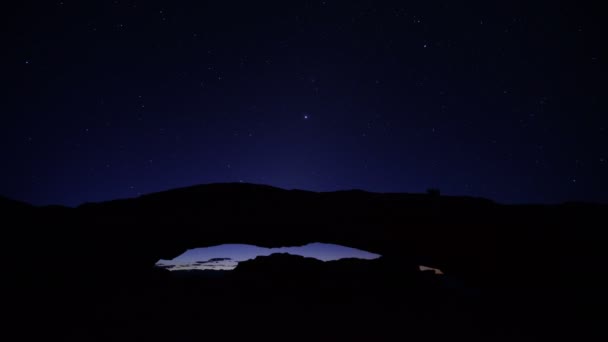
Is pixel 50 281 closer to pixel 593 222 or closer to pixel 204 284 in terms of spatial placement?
pixel 204 284

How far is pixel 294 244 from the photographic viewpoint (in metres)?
11.2

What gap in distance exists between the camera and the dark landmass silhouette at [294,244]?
7688mm

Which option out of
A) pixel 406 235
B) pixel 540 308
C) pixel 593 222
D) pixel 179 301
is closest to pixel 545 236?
pixel 593 222

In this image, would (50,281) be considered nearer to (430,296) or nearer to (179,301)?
(179,301)

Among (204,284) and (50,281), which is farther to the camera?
(204,284)

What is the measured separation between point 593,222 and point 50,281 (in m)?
14.2

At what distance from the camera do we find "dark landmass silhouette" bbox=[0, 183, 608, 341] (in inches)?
303

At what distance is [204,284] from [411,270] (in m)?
11.2

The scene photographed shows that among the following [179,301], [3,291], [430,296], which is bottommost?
[430,296]

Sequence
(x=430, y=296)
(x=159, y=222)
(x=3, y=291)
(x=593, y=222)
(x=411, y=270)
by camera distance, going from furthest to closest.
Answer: (x=411, y=270) < (x=430, y=296) < (x=159, y=222) < (x=593, y=222) < (x=3, y=291)

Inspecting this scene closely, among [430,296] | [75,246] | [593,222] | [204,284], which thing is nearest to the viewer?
[593,222]

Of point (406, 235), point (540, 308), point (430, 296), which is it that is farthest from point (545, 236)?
point (430, 296)

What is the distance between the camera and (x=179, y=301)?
1010cm

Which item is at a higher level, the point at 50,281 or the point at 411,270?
the point at 50,281
